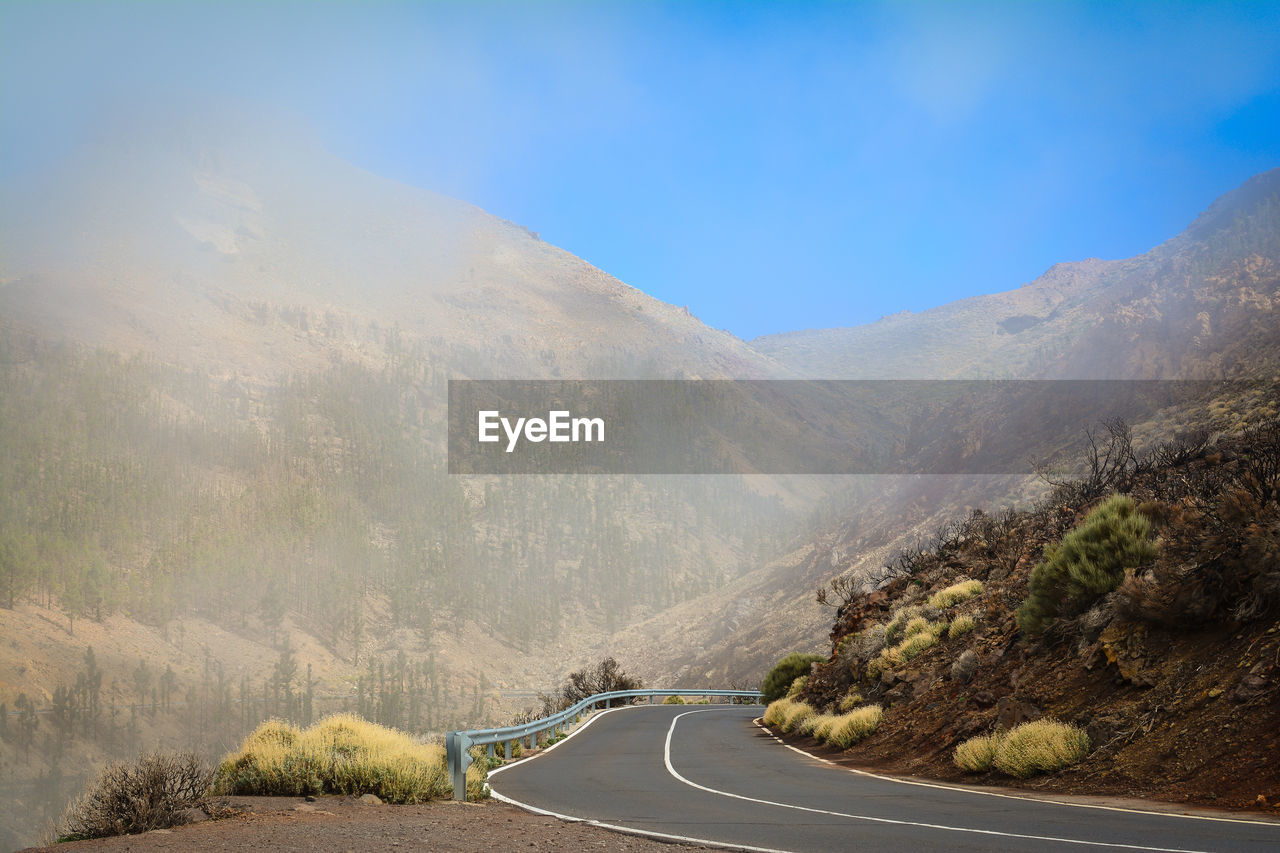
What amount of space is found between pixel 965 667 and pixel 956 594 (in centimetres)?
522

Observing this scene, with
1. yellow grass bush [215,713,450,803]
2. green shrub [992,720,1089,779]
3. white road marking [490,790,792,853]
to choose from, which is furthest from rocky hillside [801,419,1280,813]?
yellow grass bush [215,713,450,803]

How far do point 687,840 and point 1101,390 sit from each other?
57551 mm

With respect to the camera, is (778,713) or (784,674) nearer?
(778,713)

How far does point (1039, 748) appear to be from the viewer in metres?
12.7

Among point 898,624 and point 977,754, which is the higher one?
point 898,624

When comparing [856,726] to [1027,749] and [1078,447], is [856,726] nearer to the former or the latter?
[1027,749]

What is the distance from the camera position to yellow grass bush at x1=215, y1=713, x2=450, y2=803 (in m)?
11.5

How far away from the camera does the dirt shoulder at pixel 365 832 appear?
26.3 ft

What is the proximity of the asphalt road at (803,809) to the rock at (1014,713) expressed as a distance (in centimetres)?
182

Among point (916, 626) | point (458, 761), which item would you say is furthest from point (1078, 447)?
point (458, 761)

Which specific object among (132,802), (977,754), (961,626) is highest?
(961,626)

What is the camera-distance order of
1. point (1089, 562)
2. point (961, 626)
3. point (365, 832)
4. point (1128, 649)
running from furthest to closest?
point (961, 626) → point (1089, 562) → point (1128, 649) → point (365, 832)

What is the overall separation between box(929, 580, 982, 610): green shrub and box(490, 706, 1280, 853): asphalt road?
5513mm

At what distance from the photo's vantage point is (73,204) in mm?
155875
